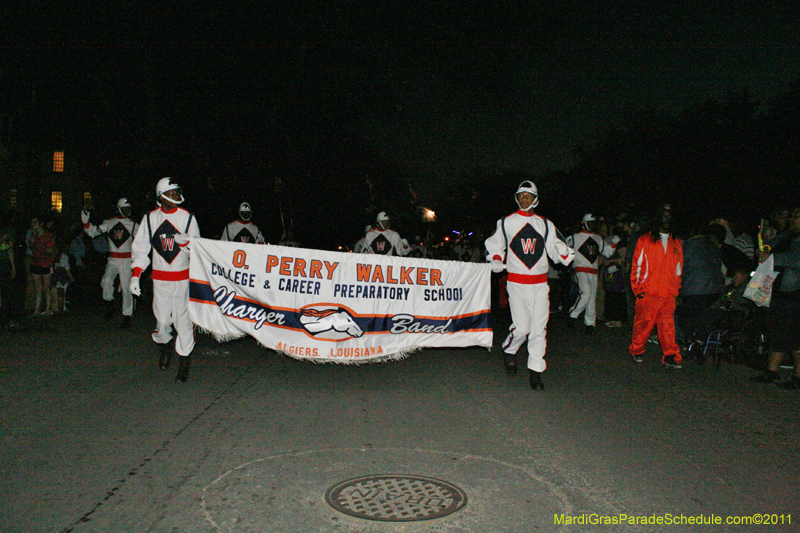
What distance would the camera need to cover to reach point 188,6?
670 inches

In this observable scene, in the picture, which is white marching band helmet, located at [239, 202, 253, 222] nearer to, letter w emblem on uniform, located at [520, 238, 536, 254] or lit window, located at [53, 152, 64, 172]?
letter w emblem on uniform, located at [520, 238, 536, 254]

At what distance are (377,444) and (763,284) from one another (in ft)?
17.2

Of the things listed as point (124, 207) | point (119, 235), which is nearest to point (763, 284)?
point (119, 235)

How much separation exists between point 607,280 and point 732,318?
450cm

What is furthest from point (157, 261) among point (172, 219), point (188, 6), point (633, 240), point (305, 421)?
point (188, 6)

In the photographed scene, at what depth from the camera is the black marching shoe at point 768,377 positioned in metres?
8.12

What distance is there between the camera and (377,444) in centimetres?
537

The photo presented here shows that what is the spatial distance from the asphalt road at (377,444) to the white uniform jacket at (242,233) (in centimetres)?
550

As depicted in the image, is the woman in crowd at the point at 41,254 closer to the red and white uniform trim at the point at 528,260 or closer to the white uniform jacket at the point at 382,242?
the white uniform jacket at the point at 382,242

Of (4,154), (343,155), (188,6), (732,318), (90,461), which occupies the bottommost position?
(90,461)

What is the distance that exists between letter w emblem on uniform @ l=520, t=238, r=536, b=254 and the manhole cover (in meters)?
3.85

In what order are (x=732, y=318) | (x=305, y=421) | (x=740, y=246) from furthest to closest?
1. (x=740, y=246)
2. (x=732, y=318)
3. (x=305, y=421)

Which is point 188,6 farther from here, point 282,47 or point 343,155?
point 343,155

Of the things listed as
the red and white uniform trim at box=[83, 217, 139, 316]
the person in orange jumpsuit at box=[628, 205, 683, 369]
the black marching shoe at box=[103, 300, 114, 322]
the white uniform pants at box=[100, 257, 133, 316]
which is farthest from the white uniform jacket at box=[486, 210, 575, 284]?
the black marching shoe at box=[103, 300, 114, 322]
